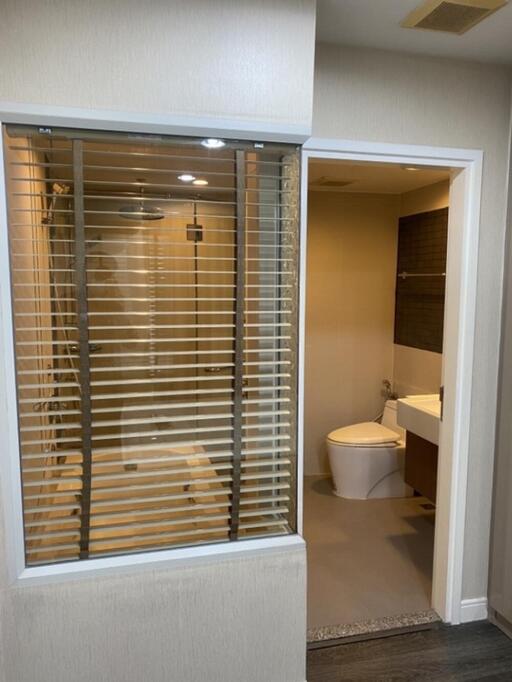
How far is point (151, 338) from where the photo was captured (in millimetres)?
1768

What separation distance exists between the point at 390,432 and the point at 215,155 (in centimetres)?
279

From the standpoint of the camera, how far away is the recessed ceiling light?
5.63ft

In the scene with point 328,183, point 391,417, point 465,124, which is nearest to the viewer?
point 465,124

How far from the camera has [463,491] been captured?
2367mm

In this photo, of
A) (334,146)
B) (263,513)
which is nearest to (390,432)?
(263,513)

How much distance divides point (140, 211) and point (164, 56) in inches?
18.8

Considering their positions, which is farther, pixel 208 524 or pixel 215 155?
pixel 208 524

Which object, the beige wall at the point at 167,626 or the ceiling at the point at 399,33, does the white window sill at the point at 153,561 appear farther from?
the ceiling at the point at 399,33

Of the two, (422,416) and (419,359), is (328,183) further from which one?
(422,416)

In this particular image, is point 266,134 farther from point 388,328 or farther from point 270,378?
point 388,328

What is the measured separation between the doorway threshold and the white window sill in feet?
2.47

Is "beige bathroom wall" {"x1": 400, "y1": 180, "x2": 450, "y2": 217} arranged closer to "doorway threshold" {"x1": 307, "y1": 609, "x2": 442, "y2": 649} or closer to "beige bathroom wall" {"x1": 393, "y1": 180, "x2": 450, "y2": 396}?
"beige bathroom wall" {"x1": 393, "y1": 180, "x2": 450, "y2": 396}

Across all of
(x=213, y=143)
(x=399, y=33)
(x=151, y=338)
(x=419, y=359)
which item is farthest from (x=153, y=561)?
(x=419, y=359)

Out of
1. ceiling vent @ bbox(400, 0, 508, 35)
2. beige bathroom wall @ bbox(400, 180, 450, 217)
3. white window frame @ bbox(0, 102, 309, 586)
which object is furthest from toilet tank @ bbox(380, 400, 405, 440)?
ceiling vent @ bbox(400, 0, 508, 35)
